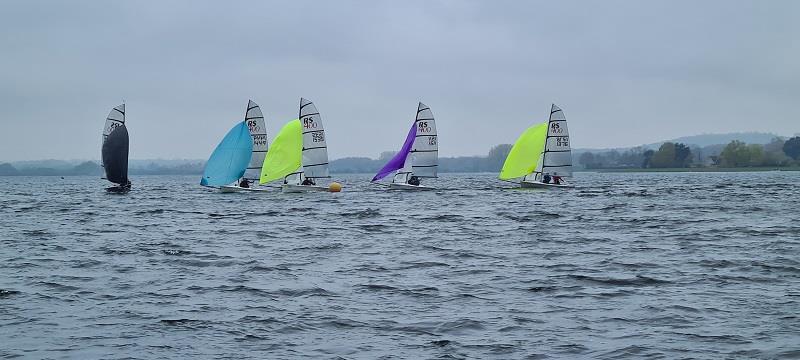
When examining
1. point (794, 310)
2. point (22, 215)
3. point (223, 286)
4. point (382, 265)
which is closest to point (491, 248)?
point (382, 265)

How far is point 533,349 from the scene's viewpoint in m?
12.5

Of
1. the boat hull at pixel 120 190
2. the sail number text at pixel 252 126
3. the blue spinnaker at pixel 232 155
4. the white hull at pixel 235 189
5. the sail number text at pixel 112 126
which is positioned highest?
the sail number text at pixel 112 126

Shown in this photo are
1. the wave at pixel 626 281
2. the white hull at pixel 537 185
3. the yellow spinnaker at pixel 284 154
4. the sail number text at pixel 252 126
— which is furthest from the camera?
the white hull at pixel 537 185

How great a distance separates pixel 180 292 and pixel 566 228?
19.8 metres

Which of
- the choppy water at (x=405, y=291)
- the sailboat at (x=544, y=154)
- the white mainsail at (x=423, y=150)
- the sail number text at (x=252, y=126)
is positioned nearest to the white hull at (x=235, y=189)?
the sail number text at (x=252, y=126)

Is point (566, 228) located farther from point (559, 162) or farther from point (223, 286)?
point (559, 162)

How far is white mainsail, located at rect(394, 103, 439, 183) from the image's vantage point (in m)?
67.4

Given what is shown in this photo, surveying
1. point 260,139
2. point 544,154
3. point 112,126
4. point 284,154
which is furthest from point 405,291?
point 112,126

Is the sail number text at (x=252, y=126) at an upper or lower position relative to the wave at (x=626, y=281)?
upper

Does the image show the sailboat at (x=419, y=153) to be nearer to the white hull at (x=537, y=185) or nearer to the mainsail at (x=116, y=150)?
the white hull at (x=537, y=185)

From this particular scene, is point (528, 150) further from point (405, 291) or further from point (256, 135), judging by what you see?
point (405, 291)

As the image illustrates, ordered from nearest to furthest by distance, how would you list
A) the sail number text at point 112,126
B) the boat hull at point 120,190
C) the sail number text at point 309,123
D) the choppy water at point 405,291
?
1. the choppy water at point 405,291
2. the sail number text at point 309,123
3. the sail number text at point 112,126
4. the boat hull at point 120,190

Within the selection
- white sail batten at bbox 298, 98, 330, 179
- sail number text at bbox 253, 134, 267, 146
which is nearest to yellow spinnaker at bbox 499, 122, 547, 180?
white sail batten at bbox 298, 98, 330, 179

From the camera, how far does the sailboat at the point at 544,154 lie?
70.6 metres
